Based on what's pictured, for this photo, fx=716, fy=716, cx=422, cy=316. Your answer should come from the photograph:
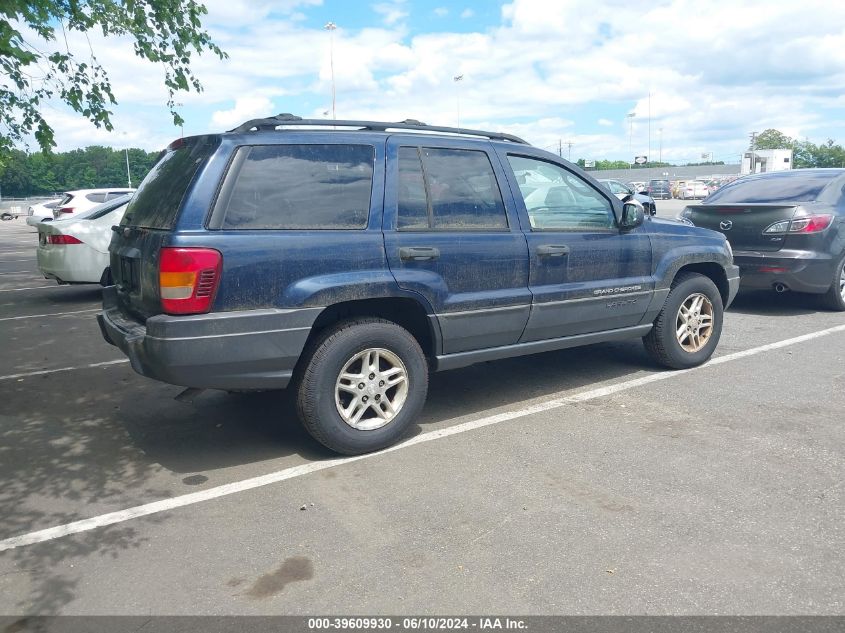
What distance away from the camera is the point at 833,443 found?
4398 mm

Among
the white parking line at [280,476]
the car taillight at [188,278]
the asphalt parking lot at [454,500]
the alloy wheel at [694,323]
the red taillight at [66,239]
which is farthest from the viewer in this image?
the red taillight at [66,239]

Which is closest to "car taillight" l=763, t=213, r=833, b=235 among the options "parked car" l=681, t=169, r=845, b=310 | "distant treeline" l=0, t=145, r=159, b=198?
"parked car" l=681, t=169, r=845, b=310

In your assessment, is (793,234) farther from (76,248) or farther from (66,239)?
(66,239)

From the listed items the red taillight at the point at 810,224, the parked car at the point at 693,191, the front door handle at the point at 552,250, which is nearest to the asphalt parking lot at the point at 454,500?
the front door handle at the point at 552,250

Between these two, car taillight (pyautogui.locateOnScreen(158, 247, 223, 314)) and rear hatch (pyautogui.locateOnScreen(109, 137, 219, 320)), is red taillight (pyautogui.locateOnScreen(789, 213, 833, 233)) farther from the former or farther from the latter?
car taillight (pyautogui.locateOnScreen(158, 247, 223, 314))

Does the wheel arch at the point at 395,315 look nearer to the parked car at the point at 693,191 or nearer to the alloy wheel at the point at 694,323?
the alloy wheel at the point at 694,323

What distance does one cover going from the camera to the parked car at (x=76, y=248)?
10016mm

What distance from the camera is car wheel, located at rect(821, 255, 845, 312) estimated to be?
8477 mm

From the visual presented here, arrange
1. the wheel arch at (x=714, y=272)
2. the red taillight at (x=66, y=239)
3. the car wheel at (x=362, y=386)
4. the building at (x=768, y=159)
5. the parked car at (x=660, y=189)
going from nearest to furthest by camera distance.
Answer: the car wheel at (x=362, y=386) → the wheel arch at (x=714, y=272) → the red taillight at (x=66, y=239) → the parked car at (x=660, y=189) → the building at (x=768, y=159)

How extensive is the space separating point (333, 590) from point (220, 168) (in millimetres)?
2332

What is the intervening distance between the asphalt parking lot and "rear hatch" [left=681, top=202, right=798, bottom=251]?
102 inches

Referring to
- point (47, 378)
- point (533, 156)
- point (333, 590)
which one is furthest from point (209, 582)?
point (47, 378)

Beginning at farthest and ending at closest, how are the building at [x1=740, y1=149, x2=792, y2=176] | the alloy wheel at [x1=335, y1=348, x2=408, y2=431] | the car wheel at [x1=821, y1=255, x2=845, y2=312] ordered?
1. the building at [x1=740, y1=149, x2=792, y2=176]
2. the car wheel at [x1=821, y1=255, x2=845, y2=312]
3. the alloy wheel at [x1=335, y1=348, x2=408, y2=431]

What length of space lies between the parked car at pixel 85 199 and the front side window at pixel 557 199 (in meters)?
11.1
